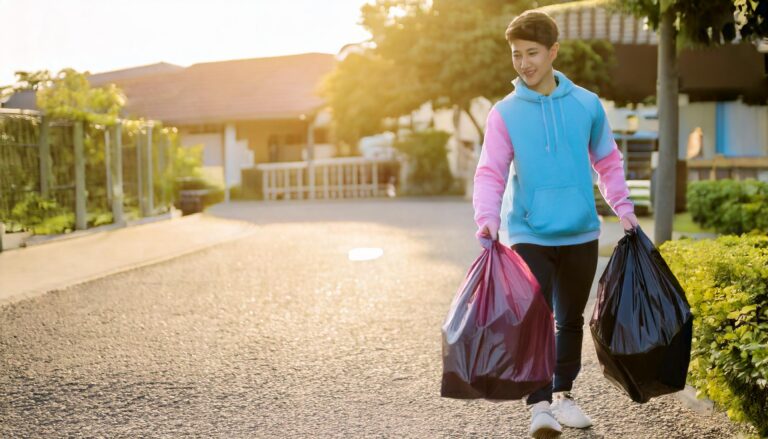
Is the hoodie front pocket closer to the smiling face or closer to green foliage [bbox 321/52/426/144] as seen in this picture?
the smiling face

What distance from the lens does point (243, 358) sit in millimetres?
5734

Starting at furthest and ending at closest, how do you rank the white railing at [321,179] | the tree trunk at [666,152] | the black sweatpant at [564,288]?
the white railing at [321,179], the tree trunk at [666,152], the black sweatpant at [564,288]

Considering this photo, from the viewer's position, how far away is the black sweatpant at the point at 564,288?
12.6ft

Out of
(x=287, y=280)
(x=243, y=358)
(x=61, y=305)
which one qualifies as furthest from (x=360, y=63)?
(x=243, y=358)

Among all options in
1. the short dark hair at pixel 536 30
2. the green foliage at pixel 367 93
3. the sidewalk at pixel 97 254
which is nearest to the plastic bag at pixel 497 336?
the short dark hair at pixel 536 30

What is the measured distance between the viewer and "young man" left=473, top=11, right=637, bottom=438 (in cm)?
375

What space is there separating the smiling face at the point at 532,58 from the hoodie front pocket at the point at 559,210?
1.56 feet

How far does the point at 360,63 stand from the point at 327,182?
165 inches

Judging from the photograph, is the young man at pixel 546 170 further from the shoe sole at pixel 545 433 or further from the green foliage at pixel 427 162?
the green foliage at pixel 427 162

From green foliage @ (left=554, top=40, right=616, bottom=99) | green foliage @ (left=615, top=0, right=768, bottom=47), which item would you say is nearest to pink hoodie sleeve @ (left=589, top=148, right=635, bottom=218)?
green foliage @ (left=615, top=0, right=768, bottom=47)

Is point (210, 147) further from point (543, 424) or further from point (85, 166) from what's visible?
point (543, 424)

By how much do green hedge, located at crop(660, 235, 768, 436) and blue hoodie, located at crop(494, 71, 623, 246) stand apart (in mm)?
697

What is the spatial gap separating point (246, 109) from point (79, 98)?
56.0ft

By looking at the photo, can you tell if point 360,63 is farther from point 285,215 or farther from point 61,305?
point 61,305
